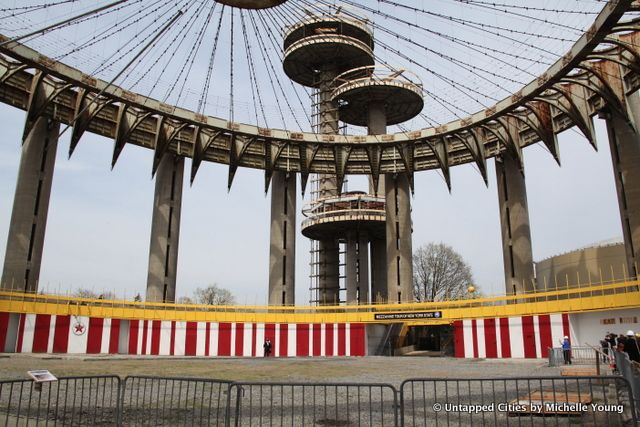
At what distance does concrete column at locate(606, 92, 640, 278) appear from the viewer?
3566 cm

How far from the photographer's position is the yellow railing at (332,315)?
31.9 metres

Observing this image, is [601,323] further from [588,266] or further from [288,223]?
[288,223]

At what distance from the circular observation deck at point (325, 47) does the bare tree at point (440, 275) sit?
27.5 meters

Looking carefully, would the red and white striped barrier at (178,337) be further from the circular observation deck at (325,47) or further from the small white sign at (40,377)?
the circular observation deck at (325,47)

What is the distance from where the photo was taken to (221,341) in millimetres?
40438

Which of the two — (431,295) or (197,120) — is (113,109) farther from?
(431,295)

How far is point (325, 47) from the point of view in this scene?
61.0 meters

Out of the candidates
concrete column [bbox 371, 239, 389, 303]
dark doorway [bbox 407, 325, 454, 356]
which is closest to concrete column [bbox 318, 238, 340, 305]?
concrete column [bbox 371, 239, 389, 303]

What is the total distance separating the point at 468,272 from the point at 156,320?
44.1 m

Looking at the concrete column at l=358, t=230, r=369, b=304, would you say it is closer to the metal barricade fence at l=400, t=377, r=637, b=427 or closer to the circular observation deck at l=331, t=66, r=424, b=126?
the circular observation deck at l=331, t=66, r=424, b=126

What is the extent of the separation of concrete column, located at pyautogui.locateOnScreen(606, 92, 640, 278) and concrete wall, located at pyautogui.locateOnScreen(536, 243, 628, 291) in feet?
27.6

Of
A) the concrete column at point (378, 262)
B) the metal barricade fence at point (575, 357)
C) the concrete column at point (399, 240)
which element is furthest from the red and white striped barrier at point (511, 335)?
the concrete column at point (378, 262)

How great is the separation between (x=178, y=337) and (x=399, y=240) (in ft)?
77.7

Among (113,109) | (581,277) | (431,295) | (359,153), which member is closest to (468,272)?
(431,295)
